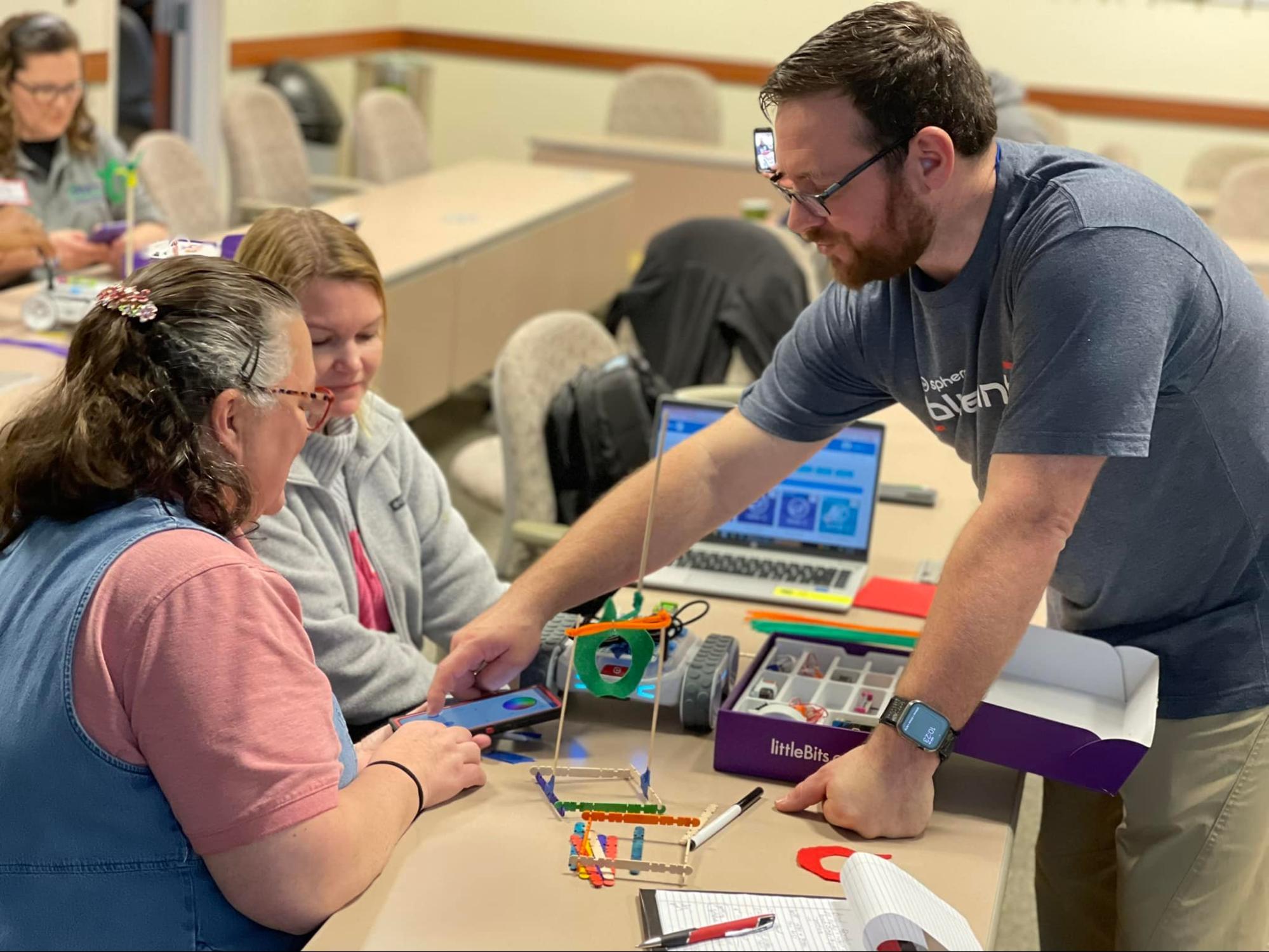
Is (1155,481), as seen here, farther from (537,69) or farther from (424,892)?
(537,69)

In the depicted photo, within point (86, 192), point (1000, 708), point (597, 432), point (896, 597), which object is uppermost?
point (1000, 708)

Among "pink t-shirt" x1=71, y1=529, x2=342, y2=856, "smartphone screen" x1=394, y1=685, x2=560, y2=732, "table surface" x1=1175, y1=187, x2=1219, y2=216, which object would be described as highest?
"pink t-shirt" x1=71, y1=529, x2=342, y2=856

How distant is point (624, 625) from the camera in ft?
4.94

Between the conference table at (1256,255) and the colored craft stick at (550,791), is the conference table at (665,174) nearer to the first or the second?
the conference table at (1256,255)

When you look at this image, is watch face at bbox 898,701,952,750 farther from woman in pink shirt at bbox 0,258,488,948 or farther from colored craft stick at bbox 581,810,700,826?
woman in pink shirt at bbox 0,258,488,948

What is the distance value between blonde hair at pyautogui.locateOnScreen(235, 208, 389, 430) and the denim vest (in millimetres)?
680

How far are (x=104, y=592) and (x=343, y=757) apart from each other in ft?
0.99

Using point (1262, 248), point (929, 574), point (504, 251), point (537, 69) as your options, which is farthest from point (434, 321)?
point (537, 69)

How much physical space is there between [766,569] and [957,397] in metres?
0.68

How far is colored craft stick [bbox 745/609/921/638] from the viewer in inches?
76.2

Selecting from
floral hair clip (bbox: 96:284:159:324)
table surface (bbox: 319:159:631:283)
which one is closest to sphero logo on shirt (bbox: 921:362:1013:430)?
floral hair clip (bbox: 96:284:159:324)

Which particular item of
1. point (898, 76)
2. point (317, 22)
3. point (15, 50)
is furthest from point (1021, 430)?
point (317, 22)

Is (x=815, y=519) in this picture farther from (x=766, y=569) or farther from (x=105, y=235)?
(x=105, y=235)

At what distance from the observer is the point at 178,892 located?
124 cm
